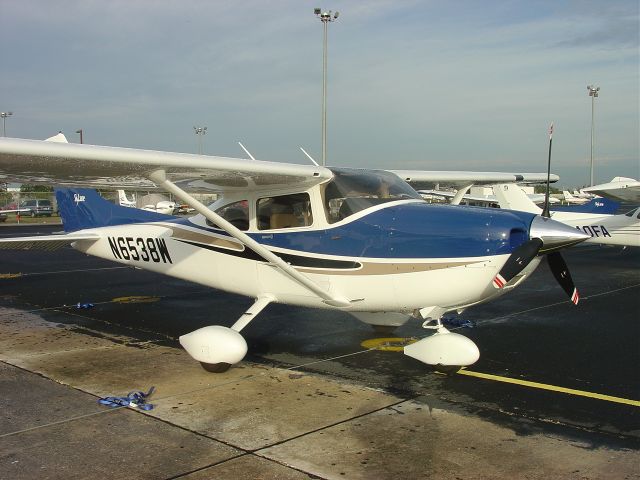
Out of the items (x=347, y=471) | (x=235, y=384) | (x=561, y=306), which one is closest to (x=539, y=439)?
(x=347, y=471)

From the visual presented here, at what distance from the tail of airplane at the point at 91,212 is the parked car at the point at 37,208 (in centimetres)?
3828

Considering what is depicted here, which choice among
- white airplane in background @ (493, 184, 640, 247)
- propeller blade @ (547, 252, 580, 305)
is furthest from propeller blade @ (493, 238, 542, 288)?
white airplane in background @ (493, 184, 640, 247)

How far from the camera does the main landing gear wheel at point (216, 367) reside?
5980 mm

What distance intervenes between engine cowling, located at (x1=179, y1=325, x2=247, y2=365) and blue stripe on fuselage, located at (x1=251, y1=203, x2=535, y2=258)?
45.9 inches

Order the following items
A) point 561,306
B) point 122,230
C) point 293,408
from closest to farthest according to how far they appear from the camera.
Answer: point 293,408
point 122,230
point 561,306

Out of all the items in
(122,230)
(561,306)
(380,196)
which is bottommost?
(561,306)

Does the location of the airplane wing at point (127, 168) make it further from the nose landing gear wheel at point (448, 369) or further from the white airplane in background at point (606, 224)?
the white airplane in background at point (606, 224)

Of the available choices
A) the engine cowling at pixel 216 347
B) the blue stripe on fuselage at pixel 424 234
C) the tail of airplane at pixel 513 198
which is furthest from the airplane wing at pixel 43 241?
the tail of airplane at pixel 513 198

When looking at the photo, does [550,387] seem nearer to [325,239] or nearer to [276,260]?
[325,239]

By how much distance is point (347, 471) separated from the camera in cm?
379

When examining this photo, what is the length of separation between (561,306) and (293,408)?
6415mm

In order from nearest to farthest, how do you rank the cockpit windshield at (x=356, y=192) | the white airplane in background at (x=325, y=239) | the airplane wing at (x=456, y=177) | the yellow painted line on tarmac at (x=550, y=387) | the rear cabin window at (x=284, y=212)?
the yellow painted line on tarmac at (x=550, y=387) → the white airplane in background at (x=325, y=239) → the cockpit windshield at (x=356, y=192) → the rear cabin window at (x=284, y=212) → the airplane wing at (x=456, y=177)

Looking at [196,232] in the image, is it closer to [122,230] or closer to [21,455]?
[122,230]

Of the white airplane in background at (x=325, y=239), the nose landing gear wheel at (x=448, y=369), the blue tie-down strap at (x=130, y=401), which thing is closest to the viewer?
the blue tie-down strap at (x=130, y=401)
